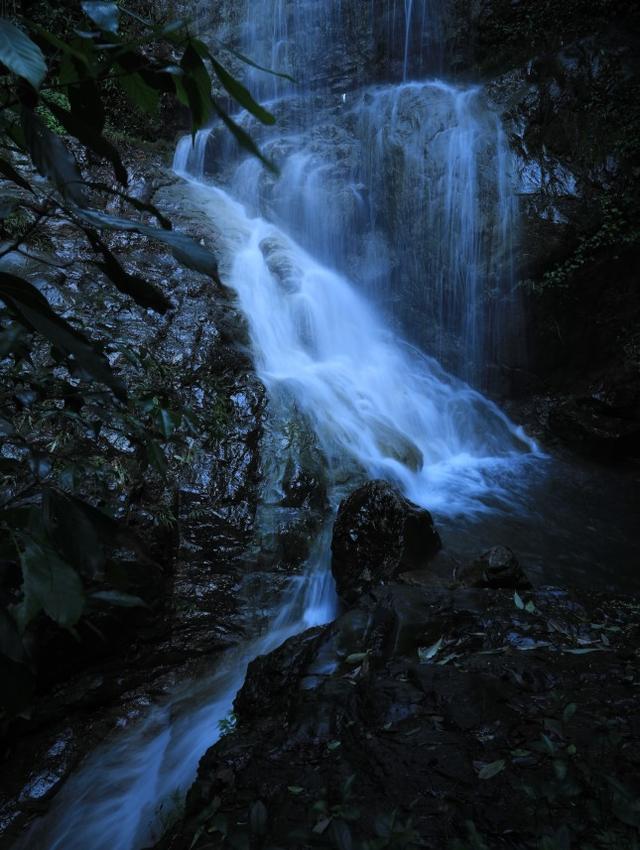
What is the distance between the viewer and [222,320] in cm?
725

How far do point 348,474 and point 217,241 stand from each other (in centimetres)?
544

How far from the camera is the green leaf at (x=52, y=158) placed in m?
0.77

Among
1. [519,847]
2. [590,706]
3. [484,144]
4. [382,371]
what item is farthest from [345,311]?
[519,847]

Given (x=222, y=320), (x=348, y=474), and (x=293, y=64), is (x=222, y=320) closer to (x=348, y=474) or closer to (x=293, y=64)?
(x=348, y=474)

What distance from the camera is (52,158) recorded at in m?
0.80

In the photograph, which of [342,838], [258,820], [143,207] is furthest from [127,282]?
[258,820]

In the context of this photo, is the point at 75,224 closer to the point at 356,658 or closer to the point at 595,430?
the point at 356,658

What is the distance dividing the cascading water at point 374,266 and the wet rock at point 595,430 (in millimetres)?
719

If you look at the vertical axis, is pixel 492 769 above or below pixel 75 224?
below

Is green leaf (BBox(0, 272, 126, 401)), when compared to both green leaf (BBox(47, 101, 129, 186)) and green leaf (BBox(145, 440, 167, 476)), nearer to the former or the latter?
green leaf (BBox(47, 101, 129, 186))

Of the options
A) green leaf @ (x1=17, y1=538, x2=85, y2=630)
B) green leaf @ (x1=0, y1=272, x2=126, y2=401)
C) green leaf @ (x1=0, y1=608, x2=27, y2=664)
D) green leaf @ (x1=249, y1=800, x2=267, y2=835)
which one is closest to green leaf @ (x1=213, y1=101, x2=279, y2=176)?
green leaf @ (x1=0, y1=272, x2=126, y2=401)

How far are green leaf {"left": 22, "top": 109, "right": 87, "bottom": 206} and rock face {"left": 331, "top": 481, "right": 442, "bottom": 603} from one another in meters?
4.31

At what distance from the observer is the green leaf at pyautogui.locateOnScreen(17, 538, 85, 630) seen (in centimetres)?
77

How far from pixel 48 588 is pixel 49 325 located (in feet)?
1.31
